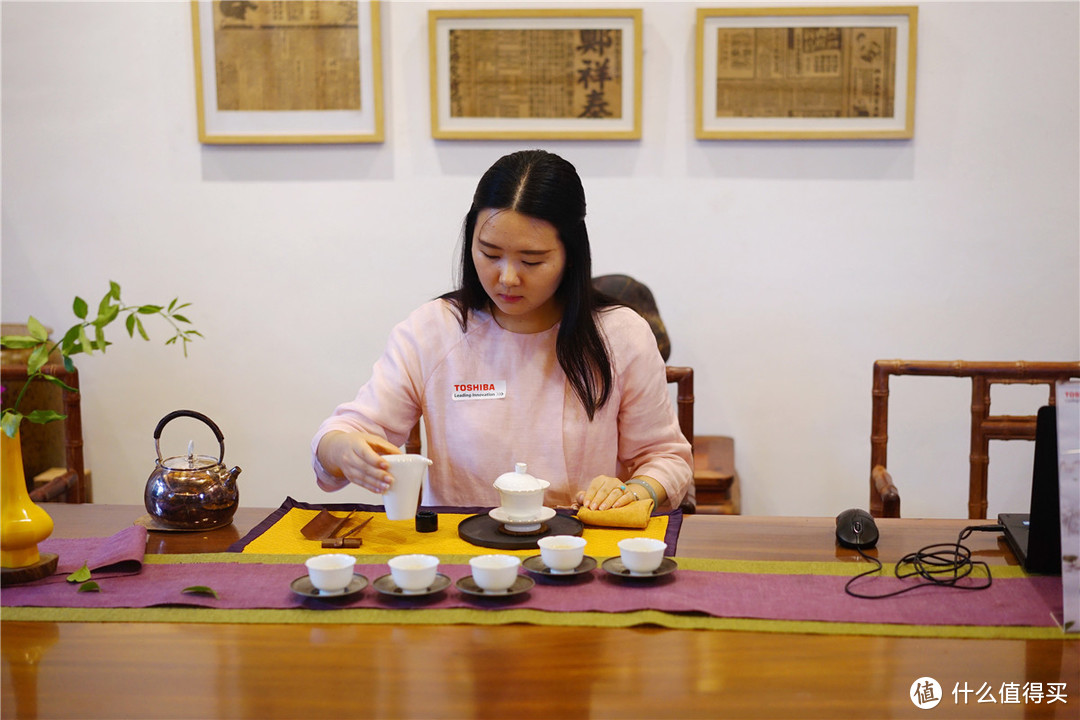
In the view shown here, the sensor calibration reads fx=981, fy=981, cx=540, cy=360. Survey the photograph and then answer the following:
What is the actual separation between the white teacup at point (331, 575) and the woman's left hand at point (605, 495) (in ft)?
1.57

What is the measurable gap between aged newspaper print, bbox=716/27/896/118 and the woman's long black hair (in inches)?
47.7

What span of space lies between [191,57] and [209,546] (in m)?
2.04

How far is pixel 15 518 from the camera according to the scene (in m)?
1.40

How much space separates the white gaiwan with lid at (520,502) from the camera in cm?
155

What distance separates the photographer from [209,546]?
1.57 m

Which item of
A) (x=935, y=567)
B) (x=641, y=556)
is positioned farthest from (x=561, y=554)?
(x=935, y=567)

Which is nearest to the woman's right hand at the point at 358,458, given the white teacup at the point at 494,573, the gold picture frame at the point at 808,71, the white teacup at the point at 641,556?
the white teacup at the point at 494,573

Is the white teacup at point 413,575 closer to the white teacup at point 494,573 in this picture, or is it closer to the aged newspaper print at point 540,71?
the white teacup at point 494,573

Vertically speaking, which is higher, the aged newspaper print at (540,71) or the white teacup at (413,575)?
the aged newspaper print at (540,71)

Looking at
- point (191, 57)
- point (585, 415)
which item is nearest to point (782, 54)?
point (585, 415)

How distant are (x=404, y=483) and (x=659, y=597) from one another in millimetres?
466

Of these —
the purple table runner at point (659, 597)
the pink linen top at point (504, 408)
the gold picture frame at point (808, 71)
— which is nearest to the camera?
the purple table runner at point (659, 597)

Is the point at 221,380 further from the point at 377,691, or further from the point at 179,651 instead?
the point at 377,691

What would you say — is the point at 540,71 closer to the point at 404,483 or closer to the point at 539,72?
the point at 539,72
